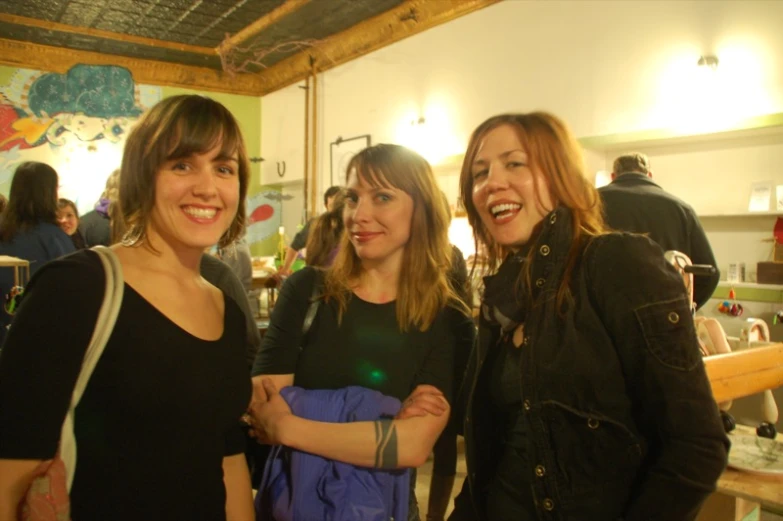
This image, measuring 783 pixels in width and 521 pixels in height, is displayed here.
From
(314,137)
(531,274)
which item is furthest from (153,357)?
(314,137)

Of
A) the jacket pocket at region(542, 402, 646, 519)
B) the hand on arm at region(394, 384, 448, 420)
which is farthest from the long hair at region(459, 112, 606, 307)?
the hand on arm at region(394, 384, 448, 420)

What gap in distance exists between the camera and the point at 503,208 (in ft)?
4.20

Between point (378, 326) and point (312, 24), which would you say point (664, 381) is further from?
point (312, 24)

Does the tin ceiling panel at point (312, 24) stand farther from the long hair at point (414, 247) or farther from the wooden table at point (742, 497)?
the wooden table at point (742, 497)

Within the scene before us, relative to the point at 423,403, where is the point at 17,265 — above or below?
above

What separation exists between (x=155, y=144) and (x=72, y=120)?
8.08 m

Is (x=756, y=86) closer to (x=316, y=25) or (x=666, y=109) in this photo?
(x=666, y=109)

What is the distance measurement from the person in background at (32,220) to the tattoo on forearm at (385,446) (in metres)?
2.35

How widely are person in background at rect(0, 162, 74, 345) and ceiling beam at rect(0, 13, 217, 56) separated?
5199 mm

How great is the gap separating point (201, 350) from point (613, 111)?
4.29m

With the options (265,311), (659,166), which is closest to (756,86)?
(659,166)

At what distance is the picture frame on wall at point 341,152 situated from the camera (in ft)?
24.1

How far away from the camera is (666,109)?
422cm

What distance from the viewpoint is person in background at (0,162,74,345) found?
2.93 metres
